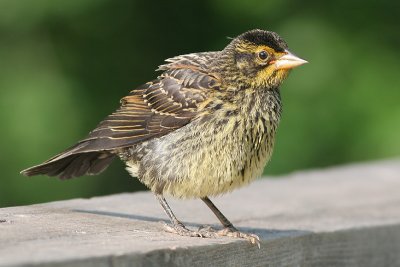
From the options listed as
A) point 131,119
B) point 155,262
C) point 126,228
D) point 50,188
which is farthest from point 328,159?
point 155,262

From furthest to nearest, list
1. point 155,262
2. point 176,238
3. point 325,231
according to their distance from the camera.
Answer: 1. point 325,231
2. point 176,238
3. point 155,262

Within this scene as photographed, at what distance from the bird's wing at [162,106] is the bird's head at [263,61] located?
0.14m

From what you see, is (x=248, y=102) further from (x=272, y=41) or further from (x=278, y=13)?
(x=278, y=13)

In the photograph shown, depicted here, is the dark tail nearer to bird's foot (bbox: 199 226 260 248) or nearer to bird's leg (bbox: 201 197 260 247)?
bird's leg (bbox: 201 197 260 247)

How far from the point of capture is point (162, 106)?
168 inches

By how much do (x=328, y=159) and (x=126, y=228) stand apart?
12.2 ft

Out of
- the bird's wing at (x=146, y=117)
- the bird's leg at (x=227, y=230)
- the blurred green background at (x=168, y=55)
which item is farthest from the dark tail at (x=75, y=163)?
the blurred green background at (x=168, y=55)

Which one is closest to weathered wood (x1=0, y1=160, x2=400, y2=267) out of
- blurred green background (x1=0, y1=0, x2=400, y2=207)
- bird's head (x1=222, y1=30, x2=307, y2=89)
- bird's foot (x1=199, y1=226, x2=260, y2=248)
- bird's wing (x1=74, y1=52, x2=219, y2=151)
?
bird's foot (x1=199, y1=226, x2=260, y2=248)

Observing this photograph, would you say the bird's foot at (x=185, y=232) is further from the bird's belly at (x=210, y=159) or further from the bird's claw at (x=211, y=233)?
the bird's belly at (x=210, y=159)

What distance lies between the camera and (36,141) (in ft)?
21.5

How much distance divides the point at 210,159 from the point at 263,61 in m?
0.58

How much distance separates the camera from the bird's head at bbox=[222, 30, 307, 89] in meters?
4.12

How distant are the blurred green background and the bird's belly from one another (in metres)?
2.64

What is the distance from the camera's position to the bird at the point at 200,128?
3.90 metres
